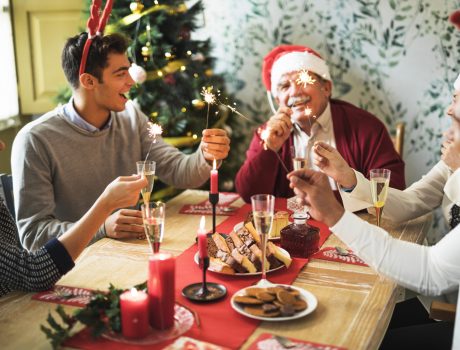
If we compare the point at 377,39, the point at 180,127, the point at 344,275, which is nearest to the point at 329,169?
the point at 344,275

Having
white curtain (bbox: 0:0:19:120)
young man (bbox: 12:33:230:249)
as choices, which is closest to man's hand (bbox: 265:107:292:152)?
young man (bbox: 12:33:230:249)

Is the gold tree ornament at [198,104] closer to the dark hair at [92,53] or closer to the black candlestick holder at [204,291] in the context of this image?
the dark hair at [92,53]

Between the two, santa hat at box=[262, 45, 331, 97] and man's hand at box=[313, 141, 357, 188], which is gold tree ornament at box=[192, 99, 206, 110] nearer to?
santa hat at box=[262, 45, 331, 97]

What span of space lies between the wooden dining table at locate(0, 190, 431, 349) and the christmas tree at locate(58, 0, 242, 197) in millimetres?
1394

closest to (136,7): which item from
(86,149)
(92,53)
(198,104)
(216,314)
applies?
(198,104)

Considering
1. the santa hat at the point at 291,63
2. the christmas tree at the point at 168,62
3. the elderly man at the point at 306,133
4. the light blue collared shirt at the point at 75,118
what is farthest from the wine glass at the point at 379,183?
the christmas tree at the point at 168,62

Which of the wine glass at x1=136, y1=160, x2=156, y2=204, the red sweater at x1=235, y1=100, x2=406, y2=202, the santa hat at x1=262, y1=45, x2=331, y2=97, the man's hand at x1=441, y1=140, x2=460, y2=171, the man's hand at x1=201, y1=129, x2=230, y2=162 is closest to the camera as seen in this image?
the wine glass at x1=136, y1=160, x2=156, y2=204

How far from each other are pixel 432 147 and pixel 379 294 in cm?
226

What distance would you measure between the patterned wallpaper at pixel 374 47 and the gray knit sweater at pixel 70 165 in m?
1.42

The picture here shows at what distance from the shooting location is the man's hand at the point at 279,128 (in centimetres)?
240

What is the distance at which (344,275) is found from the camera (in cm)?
162

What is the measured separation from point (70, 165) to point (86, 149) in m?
0.12

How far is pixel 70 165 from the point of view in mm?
2283

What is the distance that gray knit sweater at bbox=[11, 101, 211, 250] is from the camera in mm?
2057
